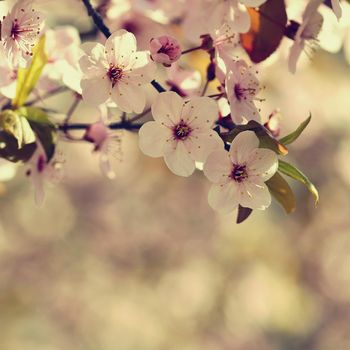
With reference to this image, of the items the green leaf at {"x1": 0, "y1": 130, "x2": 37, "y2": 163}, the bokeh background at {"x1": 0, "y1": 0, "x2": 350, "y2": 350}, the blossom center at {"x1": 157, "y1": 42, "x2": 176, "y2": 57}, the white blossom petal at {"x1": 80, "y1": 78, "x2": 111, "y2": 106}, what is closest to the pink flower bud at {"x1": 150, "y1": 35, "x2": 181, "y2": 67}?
the blossom center at {"x1": 157, "y1": 42, "x2": 176, "y2": 57}

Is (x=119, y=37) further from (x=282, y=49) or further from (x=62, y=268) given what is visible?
(x=62, y=268)

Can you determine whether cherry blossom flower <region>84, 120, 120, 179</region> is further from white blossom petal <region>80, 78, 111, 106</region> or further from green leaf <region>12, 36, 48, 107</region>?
white blossom petal <region>80, 78, 111, 106</region>

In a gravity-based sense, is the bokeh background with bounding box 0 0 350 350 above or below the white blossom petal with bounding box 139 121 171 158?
below

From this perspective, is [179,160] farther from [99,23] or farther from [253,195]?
[99,23]

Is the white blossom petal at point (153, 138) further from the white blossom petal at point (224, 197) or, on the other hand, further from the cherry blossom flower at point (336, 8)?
the cherry blossom flower at point (336, 8)

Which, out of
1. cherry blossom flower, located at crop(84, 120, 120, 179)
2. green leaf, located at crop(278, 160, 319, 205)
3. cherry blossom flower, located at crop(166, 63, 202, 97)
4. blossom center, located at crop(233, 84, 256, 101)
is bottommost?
cherry blossom flower, located at crop(84, 120, 120, 179)

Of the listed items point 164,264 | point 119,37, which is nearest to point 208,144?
point 119,37

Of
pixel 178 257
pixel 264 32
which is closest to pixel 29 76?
pixel 264 32

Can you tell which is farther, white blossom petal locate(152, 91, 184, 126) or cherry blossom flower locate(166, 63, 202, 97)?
cherry blossom flower locate(166, 63, 202, 97)
